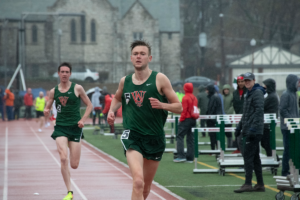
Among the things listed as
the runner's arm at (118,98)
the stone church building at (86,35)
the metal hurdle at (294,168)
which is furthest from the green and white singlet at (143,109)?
the stone church building at (86,35)

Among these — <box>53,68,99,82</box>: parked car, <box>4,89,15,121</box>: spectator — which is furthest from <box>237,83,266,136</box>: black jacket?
<box>53,68,99,82</box>: parked car

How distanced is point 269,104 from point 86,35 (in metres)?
Result: 62.5

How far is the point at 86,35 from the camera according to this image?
71.9m

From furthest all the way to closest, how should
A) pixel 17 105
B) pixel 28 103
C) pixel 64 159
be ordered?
pixel 17 105 → pixel 28 103 → pixel 64 159

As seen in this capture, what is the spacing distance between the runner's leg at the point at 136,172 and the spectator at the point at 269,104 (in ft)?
18.8

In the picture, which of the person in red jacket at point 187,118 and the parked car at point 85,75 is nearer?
the person in red jacket at point 187,118

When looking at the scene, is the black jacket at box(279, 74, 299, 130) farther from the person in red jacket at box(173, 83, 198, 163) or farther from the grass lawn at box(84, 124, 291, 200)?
the person in red jacket at box(173, 83, 198, 163)

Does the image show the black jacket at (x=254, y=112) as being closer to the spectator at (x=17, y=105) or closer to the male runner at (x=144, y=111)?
the male runner at (x=144, y=111)

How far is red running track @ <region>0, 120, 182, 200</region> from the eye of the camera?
28.1 ft

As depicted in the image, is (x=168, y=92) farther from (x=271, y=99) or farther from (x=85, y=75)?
(x=85, y=75)

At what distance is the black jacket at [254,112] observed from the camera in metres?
8.30

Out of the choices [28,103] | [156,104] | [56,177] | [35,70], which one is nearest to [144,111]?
[156,104]

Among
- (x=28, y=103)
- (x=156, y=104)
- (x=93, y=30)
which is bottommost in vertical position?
(x=28, y=103)

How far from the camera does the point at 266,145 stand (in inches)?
431
